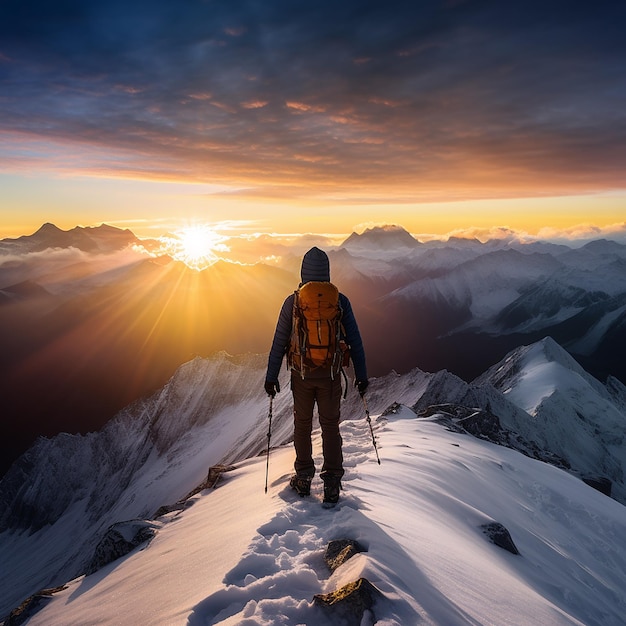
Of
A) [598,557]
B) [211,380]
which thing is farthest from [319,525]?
[211,380]

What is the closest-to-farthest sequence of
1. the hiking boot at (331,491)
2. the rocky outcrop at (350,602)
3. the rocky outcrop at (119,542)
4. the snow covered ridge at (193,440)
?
the rocky outcrop at (350,602)
the hiking boot at (331,491)
the rocky outcrop at (119,542)
the snow covered ridge at (193,440)

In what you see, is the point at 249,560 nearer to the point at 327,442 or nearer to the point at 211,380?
the point at 327,442

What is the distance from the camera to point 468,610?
5.45 m

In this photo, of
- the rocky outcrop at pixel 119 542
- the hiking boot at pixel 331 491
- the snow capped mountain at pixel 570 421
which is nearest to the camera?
the hiking boot at pixel 331 491

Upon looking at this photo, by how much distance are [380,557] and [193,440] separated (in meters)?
83.5

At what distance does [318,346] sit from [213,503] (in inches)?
233

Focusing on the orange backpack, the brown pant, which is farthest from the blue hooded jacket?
the brown pant

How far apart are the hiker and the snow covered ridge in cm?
3967

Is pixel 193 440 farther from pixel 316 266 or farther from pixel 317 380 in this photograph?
pixel 316 266

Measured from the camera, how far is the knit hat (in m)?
8.27

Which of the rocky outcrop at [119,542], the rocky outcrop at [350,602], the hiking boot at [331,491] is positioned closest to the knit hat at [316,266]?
the hiking boot at [331,491]

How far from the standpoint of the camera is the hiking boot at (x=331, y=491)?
8.04 metres

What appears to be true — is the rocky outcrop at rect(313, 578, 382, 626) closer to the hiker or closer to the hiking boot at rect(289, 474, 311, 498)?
the hiker

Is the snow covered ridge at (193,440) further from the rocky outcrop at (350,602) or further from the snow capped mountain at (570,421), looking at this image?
the rocky outcrop at (350,602)
